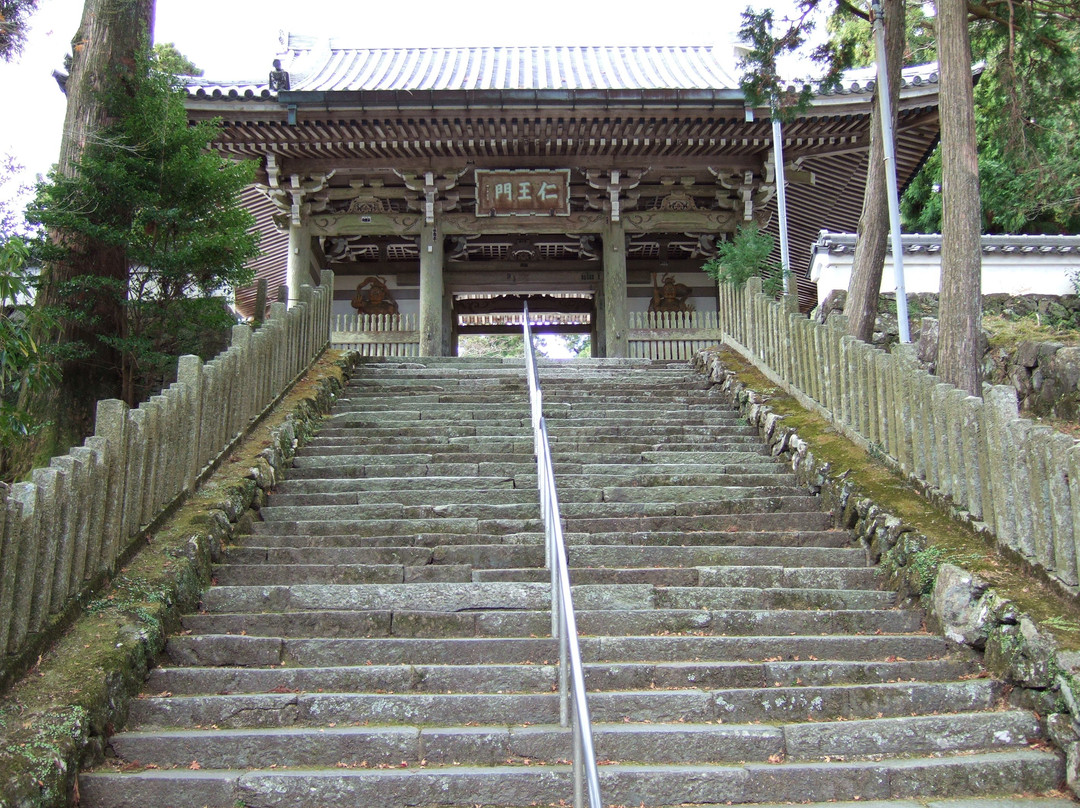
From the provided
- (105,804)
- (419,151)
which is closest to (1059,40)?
(419,151)

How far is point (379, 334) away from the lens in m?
12.6

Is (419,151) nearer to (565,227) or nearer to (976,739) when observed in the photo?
(565,227)

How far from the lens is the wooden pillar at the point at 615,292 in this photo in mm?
12383

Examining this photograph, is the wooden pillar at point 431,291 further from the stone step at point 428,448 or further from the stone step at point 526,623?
the stone step at point 526,623

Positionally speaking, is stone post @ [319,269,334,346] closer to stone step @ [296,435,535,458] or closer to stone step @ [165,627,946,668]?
stone step @ [296,435,535,458]

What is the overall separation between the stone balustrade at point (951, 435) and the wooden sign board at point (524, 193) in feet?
15.2

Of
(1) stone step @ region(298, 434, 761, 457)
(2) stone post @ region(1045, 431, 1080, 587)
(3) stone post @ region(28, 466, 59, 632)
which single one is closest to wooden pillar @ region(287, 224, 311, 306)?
(1) stone step @ region(298, 434, 761, 457)

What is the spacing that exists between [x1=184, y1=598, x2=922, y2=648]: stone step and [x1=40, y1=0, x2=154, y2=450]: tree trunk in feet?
11.7

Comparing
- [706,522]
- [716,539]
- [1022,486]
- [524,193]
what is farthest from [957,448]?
[524,193]

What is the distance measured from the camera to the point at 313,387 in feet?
28.7

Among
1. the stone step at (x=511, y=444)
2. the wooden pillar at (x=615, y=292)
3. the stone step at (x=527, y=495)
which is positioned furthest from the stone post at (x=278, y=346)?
the wooden pillar at (x=615, y=292)

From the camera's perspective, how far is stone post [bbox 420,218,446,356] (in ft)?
40.4

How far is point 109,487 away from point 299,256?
834 centimetres

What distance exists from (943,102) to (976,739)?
16.9 ft
